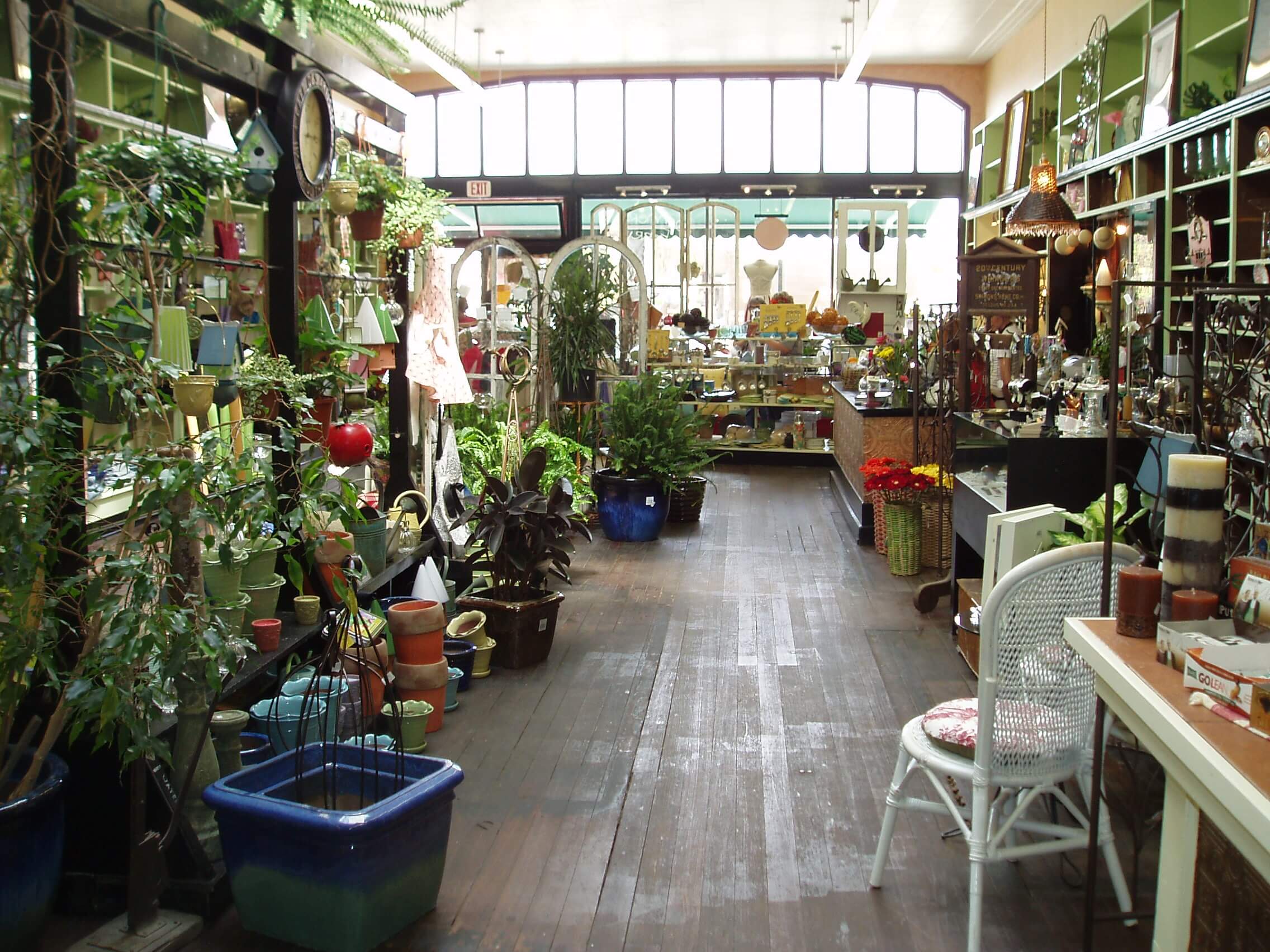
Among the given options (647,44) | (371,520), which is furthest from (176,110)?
(647,44)

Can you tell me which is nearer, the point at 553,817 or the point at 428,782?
the point at 428,782

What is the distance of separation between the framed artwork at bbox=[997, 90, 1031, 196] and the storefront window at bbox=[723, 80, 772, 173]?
10.8ft

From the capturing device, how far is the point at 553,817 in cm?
365

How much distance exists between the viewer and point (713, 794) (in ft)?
12.7

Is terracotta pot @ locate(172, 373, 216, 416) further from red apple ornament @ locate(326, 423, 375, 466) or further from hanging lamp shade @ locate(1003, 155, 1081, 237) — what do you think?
hanging lamp shade @ locate(1003, 155, 1081, 237)

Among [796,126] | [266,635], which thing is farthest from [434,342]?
[796,126]

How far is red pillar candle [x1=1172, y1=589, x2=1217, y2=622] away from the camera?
7.64ft

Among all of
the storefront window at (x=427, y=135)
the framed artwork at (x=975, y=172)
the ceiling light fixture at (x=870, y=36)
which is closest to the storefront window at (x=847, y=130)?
the framed artwork at (x=975, y=172)

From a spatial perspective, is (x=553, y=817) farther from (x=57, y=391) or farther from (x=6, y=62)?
(x=6, y=62)

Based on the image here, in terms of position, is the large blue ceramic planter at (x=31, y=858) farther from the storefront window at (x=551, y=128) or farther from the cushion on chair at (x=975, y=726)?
the storefront window at (x=551, y=128)

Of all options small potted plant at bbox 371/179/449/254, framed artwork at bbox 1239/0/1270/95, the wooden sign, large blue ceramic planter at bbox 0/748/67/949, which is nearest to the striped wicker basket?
the wooden sign

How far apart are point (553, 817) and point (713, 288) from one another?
407 inches

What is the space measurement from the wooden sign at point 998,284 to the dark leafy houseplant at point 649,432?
7.28 ft

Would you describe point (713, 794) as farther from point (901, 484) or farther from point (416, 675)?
point (901, 484)
